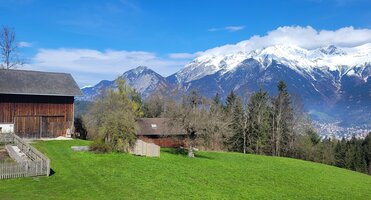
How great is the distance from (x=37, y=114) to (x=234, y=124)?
43.7m

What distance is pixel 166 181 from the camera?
32281 millimetres

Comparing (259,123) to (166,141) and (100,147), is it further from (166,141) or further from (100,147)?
(100,147)

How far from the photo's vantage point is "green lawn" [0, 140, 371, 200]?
27.5m

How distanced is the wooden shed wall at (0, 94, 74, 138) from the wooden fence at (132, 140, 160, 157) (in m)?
15.5

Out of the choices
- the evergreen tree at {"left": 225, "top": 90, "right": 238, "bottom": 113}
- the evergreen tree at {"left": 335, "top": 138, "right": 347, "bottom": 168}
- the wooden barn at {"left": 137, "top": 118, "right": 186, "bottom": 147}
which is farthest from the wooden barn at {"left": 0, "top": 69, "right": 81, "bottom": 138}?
the evergreen tree at {"left": 335, "top": 138, "right": 347, "bottom": 168}

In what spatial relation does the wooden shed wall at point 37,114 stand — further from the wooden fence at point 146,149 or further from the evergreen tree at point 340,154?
the evergreen tree at point 340,154

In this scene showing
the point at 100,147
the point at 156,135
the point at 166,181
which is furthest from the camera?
the point at 156,135

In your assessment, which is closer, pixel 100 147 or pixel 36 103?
pixel 100 147

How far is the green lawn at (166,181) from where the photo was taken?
90.3 feet

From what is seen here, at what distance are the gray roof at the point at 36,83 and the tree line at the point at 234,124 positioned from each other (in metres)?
7.14

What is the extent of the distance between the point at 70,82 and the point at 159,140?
1937 centimetres

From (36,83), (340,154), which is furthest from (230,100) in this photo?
(36,83)

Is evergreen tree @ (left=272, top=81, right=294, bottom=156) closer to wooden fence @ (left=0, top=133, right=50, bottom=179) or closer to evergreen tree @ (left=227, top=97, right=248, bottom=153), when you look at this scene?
evergreen tree @ (left=227, top=97, right=248, bottom=153)

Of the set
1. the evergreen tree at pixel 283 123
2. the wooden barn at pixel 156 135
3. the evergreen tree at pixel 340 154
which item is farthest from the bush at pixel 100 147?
the evergreen tree at pixel 340 154
